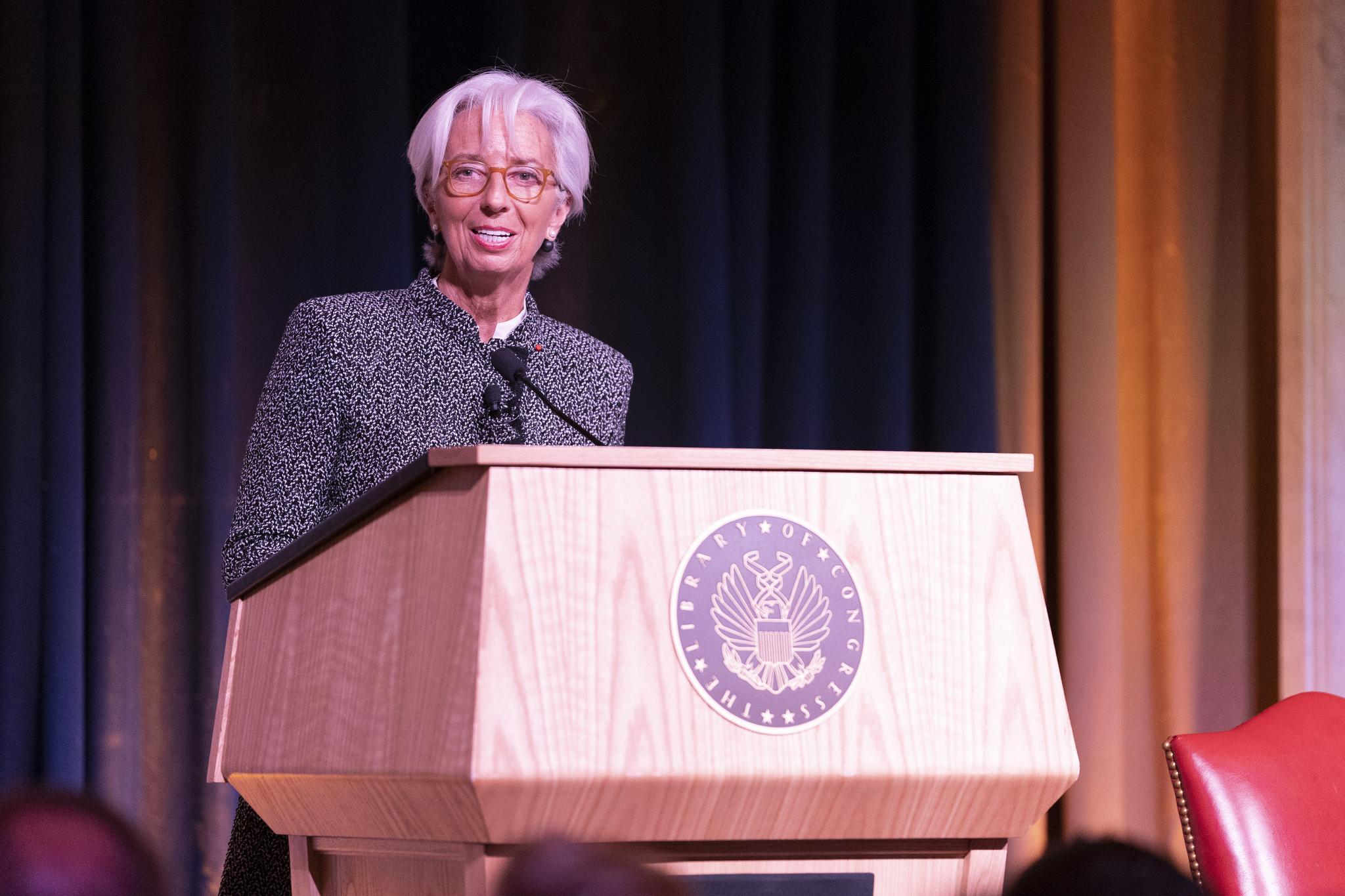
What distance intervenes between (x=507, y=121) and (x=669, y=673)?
3.46ft

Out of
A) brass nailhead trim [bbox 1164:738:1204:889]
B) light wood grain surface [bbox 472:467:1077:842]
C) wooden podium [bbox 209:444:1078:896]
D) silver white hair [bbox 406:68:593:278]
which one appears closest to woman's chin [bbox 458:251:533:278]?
silver white hair [bbox 406:68:593:278]

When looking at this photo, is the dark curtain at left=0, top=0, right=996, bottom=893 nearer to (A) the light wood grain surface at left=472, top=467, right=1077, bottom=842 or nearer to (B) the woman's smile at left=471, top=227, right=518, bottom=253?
(B) the woman's smile at left=471, top=227, right=518, bottom=253

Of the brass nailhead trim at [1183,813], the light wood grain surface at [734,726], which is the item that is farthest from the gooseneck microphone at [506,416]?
the brass nailhead trim at [1183,813]

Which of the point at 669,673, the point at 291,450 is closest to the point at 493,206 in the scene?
the point at 291,450

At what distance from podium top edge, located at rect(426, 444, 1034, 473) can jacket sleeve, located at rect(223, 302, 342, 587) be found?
1.92 ft

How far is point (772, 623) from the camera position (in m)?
1.18

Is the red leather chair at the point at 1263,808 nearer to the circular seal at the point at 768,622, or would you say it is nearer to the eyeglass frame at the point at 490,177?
the circular seal at the point at 768,622

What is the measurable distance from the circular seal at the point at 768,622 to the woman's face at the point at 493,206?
90cm

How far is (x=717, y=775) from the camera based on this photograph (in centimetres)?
113

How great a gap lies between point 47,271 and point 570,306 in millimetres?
1068

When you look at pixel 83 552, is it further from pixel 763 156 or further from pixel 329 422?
pixel 763 156

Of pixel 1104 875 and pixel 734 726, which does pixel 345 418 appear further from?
pixel 1104 875

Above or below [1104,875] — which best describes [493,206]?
above

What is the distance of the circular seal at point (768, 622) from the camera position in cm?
116
